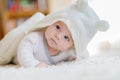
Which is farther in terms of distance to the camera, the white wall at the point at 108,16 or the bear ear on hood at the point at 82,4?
the white wall at the point at 108,16

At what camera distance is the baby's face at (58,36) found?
93cm

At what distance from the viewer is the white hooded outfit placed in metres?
0.91

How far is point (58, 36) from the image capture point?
0.92 m

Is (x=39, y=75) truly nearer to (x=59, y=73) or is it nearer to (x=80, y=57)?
(x=59, y=73)

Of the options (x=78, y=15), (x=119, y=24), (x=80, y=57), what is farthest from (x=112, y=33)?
(x=78, y=15)

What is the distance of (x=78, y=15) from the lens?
916 millimetres

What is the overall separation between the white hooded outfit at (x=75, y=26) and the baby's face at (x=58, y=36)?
0.05ft

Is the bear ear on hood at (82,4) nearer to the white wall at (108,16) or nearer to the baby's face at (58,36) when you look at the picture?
the baby's face at (58,36)

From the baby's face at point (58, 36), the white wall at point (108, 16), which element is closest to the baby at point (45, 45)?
the baby's face at point (58, 36)

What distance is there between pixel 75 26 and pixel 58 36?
0.20 feet

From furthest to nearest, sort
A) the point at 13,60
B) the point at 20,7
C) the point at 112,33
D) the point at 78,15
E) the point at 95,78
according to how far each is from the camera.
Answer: the point at 20,7
the point at 112,33
the point at 13,60
the point at 78,15
the point at 95,78

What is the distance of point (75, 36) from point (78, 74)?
0.33 m

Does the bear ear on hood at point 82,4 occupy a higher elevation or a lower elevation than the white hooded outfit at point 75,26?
higher

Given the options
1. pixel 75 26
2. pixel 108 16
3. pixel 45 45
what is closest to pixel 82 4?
pixel 75 26
